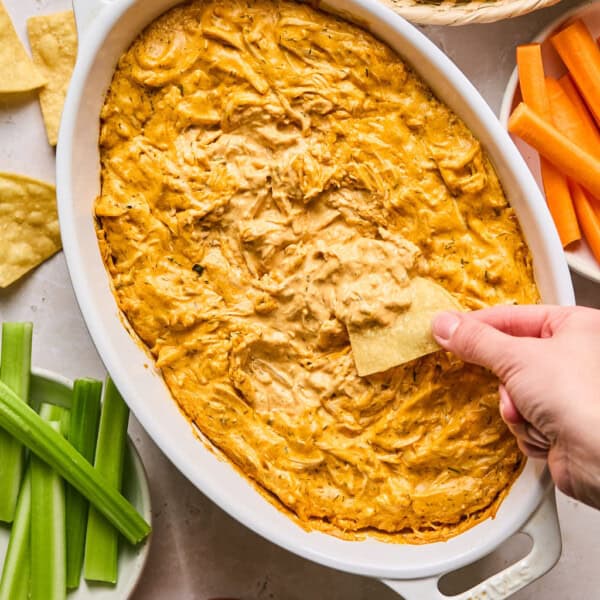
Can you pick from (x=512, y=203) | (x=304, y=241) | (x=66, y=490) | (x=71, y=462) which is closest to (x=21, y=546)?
(x=66, y=490)

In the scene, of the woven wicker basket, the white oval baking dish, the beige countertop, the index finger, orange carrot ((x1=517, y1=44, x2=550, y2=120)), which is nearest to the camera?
the index finger

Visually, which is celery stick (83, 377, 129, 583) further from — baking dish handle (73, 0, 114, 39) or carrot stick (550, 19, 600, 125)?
carrot stick (550, 19, 600, 125)

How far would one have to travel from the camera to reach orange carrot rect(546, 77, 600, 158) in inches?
100

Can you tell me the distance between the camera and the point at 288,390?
2273 millimetres

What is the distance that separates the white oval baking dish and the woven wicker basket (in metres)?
0.17

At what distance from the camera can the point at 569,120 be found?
2.56 metres

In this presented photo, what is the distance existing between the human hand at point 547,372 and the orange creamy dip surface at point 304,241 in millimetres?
137

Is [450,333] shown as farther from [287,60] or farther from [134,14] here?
[134,14]

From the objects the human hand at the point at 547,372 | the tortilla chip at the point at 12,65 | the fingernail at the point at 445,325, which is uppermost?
the tortilla chip at the point at 12,65

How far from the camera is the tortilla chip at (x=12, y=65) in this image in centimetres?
257

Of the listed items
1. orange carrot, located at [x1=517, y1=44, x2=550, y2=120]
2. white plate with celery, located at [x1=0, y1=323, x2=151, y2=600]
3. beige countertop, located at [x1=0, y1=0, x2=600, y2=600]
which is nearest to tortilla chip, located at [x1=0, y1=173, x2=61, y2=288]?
beige countertop, located at [x1=0, y1=0, x2=600, y2=600]

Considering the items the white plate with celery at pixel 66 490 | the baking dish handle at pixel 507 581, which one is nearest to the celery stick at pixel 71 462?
the white plate with celery at pixel 66 490

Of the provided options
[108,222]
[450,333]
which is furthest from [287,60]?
[450,333]

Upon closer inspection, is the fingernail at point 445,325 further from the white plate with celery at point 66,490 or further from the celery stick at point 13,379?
the celery stick at point 13,379
